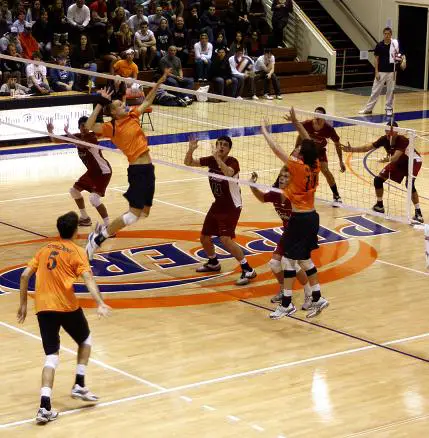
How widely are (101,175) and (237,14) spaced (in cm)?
1885

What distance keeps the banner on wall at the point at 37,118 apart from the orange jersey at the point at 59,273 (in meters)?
15.4

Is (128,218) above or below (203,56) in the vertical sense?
below

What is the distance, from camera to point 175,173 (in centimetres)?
2275

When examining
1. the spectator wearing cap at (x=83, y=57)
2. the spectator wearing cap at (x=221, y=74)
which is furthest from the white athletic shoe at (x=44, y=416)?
the spectator wearing cap at (x=221, y=74)

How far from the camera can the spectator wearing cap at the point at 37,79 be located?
89.8 feet

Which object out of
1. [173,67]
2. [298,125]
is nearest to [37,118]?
[173,67]

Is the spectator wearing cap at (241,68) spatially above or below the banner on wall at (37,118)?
above

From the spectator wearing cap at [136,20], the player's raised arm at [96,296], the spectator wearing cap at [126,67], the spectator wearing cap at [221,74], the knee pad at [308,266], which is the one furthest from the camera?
the spectator wearing cap at [136,20]

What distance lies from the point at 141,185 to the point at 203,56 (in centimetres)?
1824

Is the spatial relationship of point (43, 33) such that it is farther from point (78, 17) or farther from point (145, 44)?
point (145, 44)

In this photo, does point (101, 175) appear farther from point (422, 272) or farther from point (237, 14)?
point (237, 14)

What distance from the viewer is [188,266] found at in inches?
633

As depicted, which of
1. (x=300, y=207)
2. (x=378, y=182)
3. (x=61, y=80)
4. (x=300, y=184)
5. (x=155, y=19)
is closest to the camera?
(x=300, y=184)

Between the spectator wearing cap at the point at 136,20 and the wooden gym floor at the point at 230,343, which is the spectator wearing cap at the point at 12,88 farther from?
the wooden gym floor at the point at 230,343
